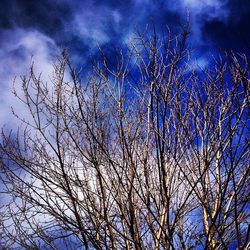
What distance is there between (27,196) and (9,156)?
1.69ft

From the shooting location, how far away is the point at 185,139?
3318 mm

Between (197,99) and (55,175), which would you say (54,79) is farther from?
(197,99)

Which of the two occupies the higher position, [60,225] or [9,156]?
[9,156]

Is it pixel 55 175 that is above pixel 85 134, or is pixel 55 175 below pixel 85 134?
below

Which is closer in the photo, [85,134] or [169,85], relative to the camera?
[169,85]

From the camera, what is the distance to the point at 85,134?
3582 mm

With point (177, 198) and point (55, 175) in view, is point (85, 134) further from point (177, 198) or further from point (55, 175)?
point (177, 198)

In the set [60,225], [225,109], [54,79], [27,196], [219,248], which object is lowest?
[219,248]

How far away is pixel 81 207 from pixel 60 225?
1.57ft

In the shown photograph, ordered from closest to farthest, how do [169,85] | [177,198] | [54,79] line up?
[169,85] → [54,79] → [177,198]

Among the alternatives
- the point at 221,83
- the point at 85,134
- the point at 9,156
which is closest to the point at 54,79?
the point at 85,134

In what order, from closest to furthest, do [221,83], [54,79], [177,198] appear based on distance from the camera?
[221,83] → [54,79] → [177,198]

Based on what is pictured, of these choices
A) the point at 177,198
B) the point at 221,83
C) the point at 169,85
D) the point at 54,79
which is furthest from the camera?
the point at 177,198

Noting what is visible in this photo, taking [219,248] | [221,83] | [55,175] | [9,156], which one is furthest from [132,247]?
[221,83]
